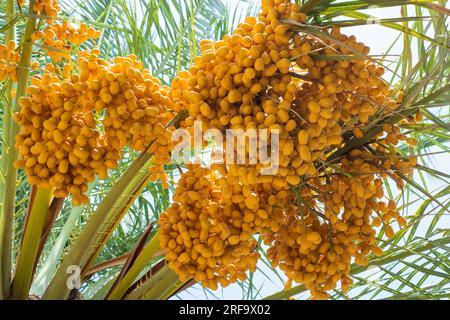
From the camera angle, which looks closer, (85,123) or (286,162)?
(286,162)

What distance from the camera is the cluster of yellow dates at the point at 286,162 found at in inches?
39.5

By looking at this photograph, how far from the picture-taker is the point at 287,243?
44.3 inches

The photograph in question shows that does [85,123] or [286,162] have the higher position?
[85,123]

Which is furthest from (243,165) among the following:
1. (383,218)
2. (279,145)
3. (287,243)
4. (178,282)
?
(178,282)

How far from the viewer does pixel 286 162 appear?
3.23 ft

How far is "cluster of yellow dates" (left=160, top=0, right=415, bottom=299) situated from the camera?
1003mm

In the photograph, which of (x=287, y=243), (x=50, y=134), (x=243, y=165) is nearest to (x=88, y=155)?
(x=50, y=134)
